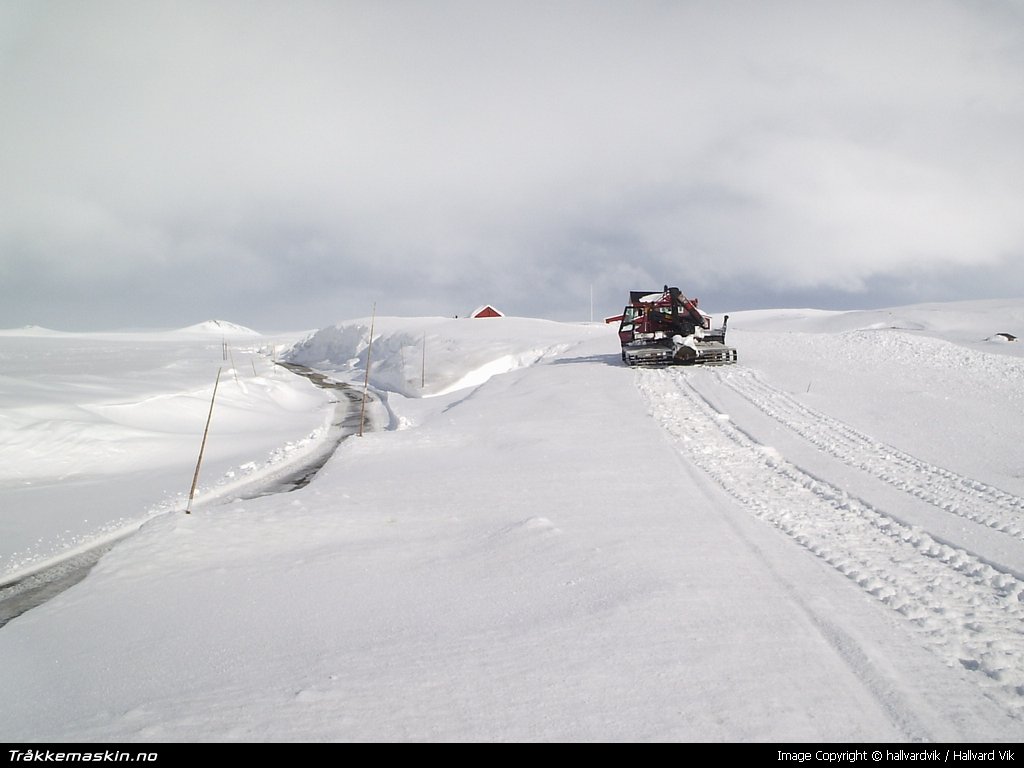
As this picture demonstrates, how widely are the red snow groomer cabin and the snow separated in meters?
7.37

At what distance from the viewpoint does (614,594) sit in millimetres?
5012

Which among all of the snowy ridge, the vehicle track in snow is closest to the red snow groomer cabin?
the vehicle track in snow

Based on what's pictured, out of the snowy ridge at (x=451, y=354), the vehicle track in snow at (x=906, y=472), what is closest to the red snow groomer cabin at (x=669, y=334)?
the vehicle track in snow at (x=906, y=472)

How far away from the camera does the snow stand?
346 cm

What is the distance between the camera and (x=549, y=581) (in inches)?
217

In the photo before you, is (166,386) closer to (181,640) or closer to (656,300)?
(656,300)

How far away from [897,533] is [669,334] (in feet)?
62.5

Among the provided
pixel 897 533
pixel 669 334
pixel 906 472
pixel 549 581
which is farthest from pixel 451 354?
pixel 549 581

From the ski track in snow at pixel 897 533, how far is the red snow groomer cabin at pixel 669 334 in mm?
9392

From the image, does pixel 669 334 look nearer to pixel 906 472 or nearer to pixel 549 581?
pixel 906 472

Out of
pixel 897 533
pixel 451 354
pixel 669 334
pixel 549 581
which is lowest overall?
pixel 549 581

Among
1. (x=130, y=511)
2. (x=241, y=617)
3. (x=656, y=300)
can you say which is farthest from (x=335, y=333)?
(x=241, y=617)

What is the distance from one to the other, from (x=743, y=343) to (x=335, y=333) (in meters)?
52.6

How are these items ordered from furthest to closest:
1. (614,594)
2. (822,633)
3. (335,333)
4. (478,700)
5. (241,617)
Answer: (335,333)
(241,617)
(614,594)
(822,633)
(478,700)
